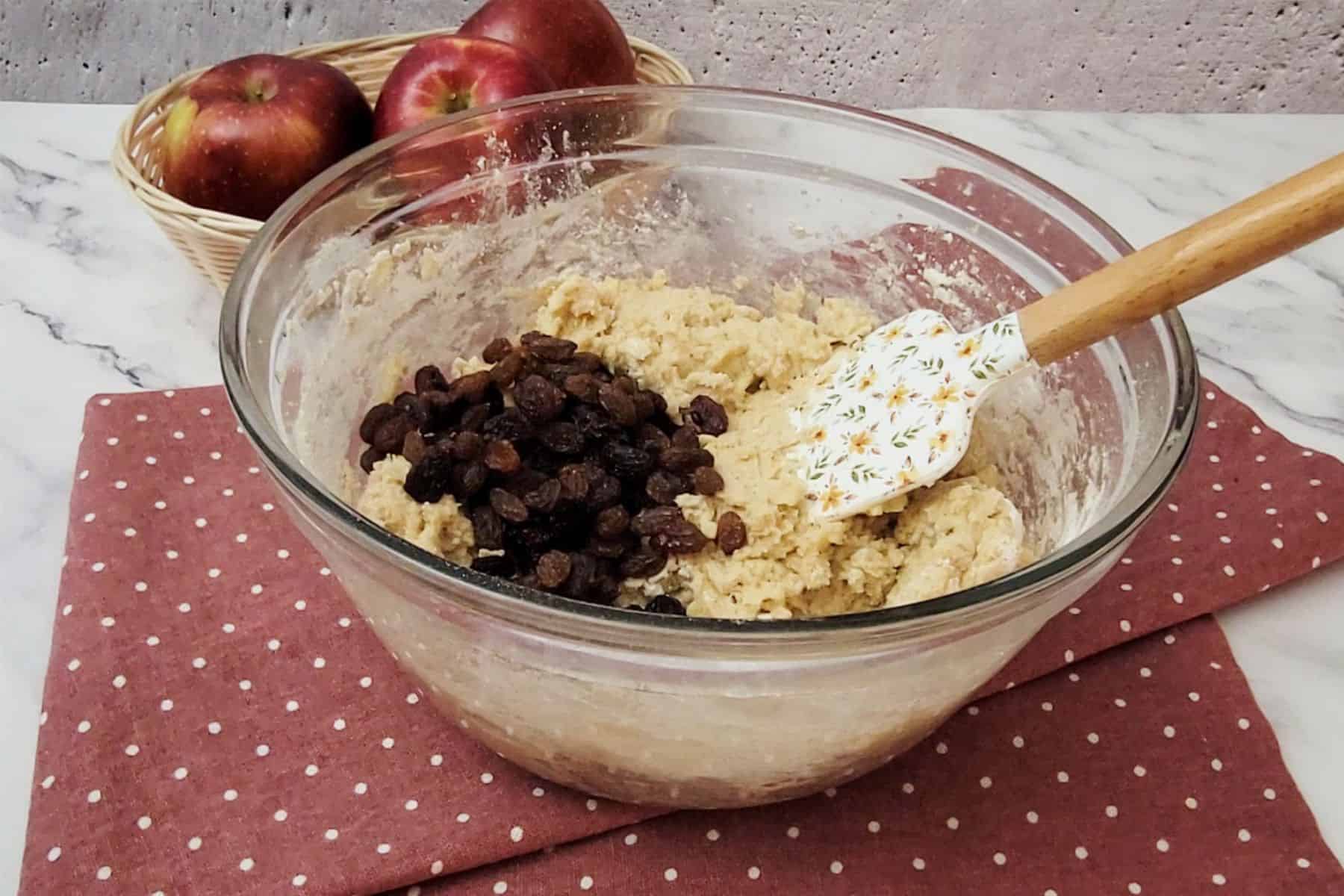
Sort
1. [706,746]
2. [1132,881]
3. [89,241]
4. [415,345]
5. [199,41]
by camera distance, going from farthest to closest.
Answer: [199,41]
[89,241]
[415,345]
[1132,881]
[706,746]

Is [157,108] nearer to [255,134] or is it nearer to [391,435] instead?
[255,134]

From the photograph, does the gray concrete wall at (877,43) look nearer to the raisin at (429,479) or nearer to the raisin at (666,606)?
the raisin at (429,479)

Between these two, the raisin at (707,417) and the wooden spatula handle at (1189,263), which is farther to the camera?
the raisin at (707,417)

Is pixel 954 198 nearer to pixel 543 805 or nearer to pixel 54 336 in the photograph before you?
pixel 543 805

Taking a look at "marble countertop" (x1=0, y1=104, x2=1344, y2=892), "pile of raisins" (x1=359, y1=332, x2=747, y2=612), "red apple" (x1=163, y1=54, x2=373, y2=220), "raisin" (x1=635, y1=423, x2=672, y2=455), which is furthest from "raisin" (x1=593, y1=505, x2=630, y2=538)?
"red apple" (x1=163, y1=54, x2=373, y2=220)

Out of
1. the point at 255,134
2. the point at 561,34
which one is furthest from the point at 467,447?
the point at 561,34

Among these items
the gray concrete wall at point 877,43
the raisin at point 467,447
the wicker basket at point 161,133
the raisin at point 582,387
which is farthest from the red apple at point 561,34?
the raisin at point 467,447

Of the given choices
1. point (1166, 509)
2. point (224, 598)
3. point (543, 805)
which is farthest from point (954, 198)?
point (224, 598)

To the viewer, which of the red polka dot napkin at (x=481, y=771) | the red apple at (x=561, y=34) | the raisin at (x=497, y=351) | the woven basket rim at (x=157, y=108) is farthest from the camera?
the red apple at (x=561, y=34)

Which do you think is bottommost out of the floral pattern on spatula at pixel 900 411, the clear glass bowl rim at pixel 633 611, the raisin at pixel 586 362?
the raisin at pixel 586 362
